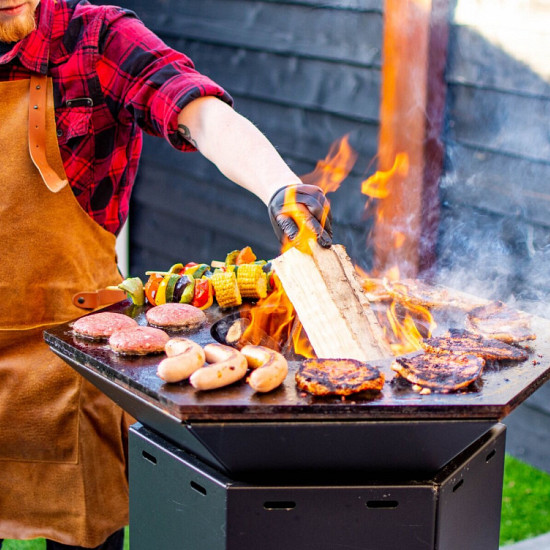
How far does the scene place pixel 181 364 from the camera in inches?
56.7

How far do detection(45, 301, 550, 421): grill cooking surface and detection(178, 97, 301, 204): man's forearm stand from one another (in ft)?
1.66

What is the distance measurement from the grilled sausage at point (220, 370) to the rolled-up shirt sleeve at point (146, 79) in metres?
0.73

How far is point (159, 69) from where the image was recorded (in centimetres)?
205

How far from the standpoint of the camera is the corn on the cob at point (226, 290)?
6.27 ft

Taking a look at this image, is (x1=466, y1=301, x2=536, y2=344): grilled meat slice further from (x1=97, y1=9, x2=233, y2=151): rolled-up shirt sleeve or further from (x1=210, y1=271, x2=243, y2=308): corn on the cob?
(x1=97, y1=9, x2=233, y2=151): rolled-up shirt sleeve

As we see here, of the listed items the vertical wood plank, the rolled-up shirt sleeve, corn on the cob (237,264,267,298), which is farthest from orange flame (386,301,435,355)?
the vertical wood plank

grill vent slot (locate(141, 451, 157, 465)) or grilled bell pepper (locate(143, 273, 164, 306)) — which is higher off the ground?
grilled bell pepper (locate(143, 273, 164, 306))

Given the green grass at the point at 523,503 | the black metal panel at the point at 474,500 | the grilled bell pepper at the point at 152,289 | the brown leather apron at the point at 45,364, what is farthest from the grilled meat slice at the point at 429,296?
the green grass at the point at 523,503

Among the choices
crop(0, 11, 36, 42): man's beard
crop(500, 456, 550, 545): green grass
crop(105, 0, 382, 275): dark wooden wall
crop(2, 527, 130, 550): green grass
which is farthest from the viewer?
crop(105, 0, 382, 275): dark wooden wall

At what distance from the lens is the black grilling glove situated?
176cm

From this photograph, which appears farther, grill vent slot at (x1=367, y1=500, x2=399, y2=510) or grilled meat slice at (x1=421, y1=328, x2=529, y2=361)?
grilled meat slice at (x1=421, y1=328, x2=529, y2=361)

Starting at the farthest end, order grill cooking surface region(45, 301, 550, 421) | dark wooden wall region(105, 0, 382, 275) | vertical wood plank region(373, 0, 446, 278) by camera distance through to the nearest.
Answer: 1. dark wooden wall region(105, 0, 382, 275)
2. vertical wood plank region(373, 0, 446, 278)
3. grill cooking surface region(45, 301, 550, 421)

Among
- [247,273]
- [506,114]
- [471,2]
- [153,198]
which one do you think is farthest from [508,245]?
[153,198]

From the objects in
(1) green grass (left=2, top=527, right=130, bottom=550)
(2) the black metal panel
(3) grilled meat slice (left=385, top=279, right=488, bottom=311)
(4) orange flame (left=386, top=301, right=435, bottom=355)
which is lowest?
(1) green grass (left=2, top=527, right=130, bottom=550)
